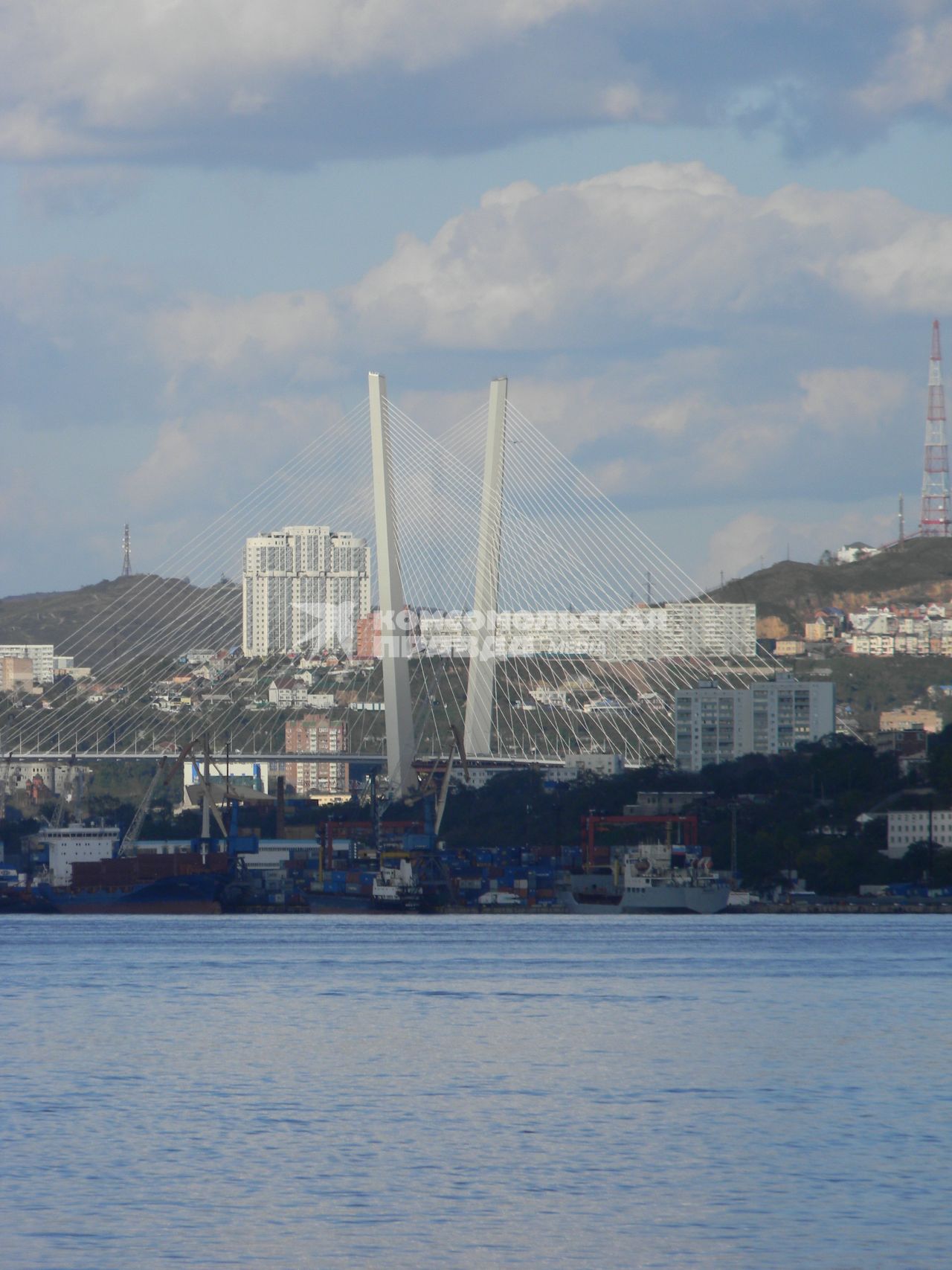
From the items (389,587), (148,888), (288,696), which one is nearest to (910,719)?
(288,696)

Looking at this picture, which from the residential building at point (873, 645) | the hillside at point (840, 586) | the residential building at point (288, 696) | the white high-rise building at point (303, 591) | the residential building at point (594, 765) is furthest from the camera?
the hillside at point (840, 586)

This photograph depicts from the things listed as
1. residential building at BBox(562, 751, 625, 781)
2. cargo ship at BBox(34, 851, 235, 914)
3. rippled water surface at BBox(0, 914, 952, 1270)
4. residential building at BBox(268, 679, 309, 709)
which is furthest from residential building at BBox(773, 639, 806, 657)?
rippled water surface at BBox(0, 914, 952, 1270)

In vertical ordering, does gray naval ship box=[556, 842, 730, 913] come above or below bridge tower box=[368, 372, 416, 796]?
below

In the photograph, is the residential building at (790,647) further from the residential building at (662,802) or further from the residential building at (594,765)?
the residential building at (662,802)

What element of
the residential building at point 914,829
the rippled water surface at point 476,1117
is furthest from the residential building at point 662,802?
the rippled water surface at point 476,1117

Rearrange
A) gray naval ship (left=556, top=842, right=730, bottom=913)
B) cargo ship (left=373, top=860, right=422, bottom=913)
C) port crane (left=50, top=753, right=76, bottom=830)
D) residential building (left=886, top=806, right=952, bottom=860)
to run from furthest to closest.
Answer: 1. port crane (left=50, top=753, right=76, bottom=830)
2. residential building (left=886, top=806, right=952, bottom=860)
3. cargo ship (left=373, top=860, right=422, bottom=913)
4. gray naval ship (left=556, top=842, right=730, bottom=913)

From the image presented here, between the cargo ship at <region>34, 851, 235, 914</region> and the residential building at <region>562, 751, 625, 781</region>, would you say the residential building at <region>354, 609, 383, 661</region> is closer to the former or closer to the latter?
the residential building at <region>562, 751, 625, 781</region>

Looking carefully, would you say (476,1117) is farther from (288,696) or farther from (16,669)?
(16,669)
